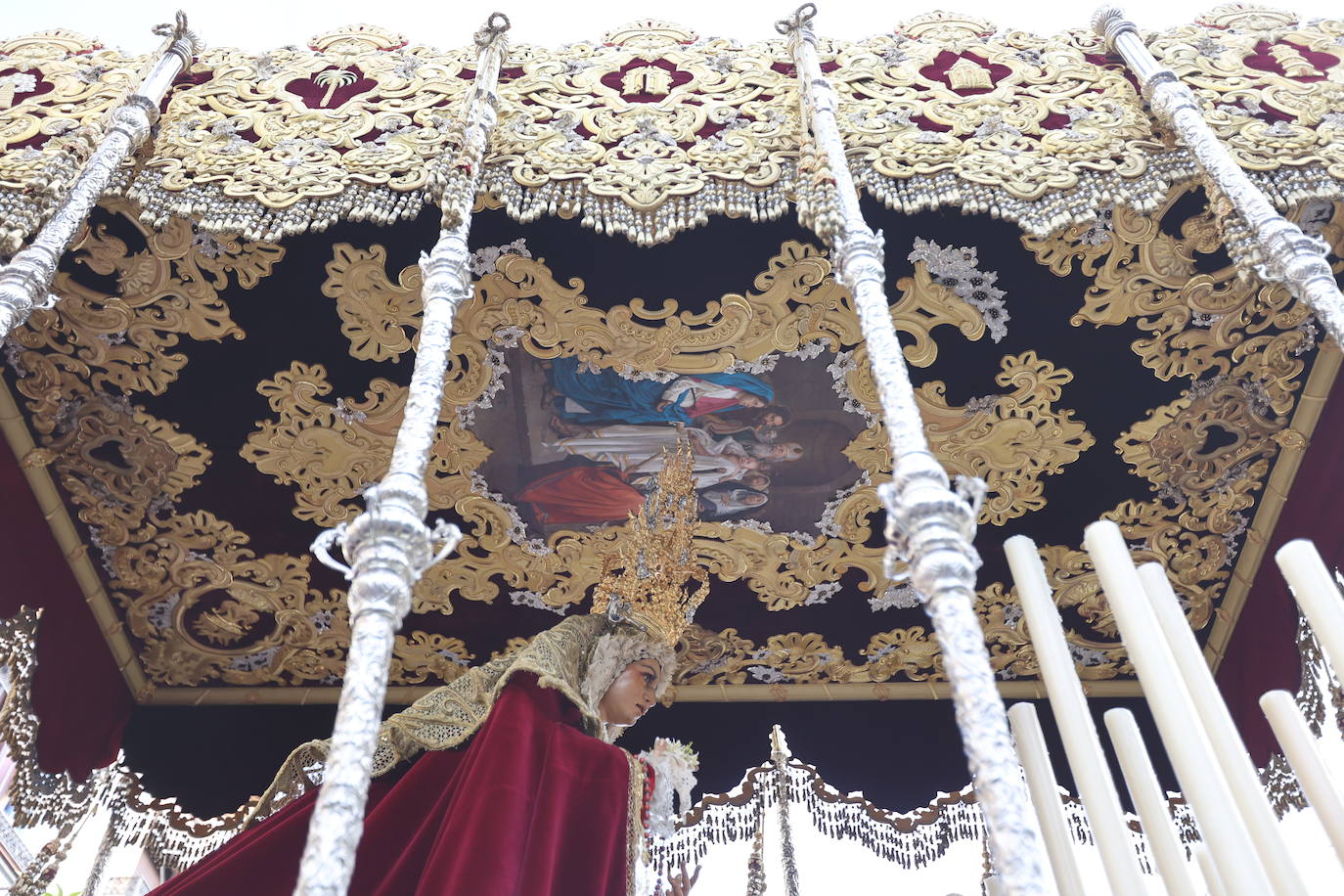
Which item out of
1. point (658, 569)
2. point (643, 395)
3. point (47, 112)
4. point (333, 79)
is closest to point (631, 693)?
point (658, 569)

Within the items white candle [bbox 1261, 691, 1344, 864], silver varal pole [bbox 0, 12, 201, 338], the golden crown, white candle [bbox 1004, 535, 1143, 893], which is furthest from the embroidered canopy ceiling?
white candle [bbox 1004, 535, 1143, 893]

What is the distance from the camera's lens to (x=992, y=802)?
1913 millimetres

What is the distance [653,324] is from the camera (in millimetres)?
4602

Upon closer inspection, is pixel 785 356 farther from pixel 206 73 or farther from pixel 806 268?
pixel 206 73

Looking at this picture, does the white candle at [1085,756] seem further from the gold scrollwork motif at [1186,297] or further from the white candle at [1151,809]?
the gold scrollwork motif at [1186,297]

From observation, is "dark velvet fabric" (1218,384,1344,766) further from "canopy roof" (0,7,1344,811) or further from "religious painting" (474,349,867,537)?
"religious painting" (474,349,867,537)

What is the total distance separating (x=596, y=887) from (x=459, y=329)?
2.49 meters

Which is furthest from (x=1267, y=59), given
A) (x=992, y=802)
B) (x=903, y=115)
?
(x=992, y=802)

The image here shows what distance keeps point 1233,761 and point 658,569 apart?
2324 millimetres

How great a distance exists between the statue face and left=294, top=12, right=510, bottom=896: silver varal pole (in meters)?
1.44

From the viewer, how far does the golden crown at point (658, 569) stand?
3963 mm

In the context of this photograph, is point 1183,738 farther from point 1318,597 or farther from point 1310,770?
point 1310,770

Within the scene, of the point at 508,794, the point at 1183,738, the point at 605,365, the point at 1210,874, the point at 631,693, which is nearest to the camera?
the point at 1183,738

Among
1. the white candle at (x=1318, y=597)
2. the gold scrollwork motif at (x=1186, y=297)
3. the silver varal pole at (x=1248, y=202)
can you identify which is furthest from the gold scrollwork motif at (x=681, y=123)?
the white candle at (x=1318, y=597)
